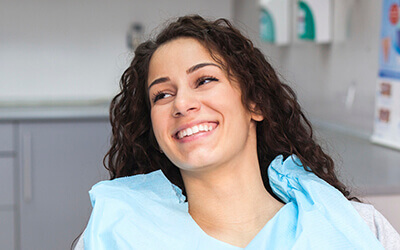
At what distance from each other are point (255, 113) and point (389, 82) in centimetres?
120

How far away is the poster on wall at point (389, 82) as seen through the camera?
2223 millimetres

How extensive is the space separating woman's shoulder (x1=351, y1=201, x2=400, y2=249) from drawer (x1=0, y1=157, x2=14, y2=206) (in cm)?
219

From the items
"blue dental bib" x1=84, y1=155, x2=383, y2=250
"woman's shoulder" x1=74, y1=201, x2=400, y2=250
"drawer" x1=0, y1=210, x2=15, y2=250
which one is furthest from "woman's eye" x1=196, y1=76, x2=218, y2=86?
"drawer" x1=0, y1=210, x2=15, y2=250

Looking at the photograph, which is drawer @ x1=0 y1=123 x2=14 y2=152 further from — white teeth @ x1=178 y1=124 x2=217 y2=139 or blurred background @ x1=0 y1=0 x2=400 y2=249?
white teeth @ x1=178 y1=124 x2=217 y2=139

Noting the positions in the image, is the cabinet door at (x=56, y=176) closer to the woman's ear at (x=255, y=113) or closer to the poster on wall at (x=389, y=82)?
the poster on wall at (x=389, y=82)

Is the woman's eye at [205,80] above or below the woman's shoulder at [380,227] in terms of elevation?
above

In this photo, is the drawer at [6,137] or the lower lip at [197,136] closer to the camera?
the lower lip at [197,136]

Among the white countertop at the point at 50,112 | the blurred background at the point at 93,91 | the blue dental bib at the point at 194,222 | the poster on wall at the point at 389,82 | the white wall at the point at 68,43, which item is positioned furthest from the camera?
the white wall at the point at 68,43

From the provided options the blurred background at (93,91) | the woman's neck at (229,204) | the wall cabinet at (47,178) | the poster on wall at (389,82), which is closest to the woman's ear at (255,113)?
the woman's neck at (229,204)

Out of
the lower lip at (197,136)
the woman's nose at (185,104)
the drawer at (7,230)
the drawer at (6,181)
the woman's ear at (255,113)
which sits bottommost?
the drawer at (7,230)

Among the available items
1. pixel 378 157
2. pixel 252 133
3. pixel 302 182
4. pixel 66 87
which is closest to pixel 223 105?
pixel 252 133

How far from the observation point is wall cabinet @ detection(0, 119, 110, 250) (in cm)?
298

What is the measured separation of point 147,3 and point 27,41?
0.79 meters

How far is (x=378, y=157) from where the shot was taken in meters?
2.09
